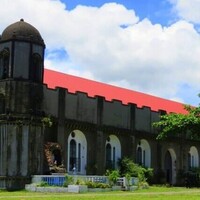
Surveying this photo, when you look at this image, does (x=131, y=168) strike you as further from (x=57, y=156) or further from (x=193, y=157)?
(x=193, y=157)

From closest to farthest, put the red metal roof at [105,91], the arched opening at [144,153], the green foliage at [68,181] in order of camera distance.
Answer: the green foliage at [68,181]
the red metal roof at [105,91]
the arched opening at [144,153]

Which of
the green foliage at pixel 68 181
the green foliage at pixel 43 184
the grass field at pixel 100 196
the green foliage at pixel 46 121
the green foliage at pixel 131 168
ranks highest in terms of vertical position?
the green foliage at pixel 46 121

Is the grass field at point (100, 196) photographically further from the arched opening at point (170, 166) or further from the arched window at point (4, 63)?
the arched opening at point (170, 166)

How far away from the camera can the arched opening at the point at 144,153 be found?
54.2 meters

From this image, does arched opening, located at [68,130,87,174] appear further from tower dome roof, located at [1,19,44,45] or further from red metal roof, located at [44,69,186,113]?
tower dome roof, located at [1,19,44,45]

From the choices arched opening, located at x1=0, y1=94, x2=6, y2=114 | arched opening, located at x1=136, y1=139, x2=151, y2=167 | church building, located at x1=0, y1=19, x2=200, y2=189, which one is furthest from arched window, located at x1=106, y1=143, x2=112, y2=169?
arched opening, located at x1=0, y1=94, x2=6, y2=114

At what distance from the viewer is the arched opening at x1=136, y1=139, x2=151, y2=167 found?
178 ft

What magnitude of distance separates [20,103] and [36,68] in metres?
3.27

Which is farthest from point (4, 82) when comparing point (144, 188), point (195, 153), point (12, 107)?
point (195, 153)

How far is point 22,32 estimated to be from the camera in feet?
133

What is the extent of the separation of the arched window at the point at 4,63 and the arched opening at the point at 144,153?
60.0 feet

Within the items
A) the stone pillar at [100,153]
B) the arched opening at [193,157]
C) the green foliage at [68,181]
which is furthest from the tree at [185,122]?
the arched opening at [193,157]

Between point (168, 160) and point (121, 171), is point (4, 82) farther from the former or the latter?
point (168, 160)

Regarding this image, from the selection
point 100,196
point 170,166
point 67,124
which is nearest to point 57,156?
point 67,124
